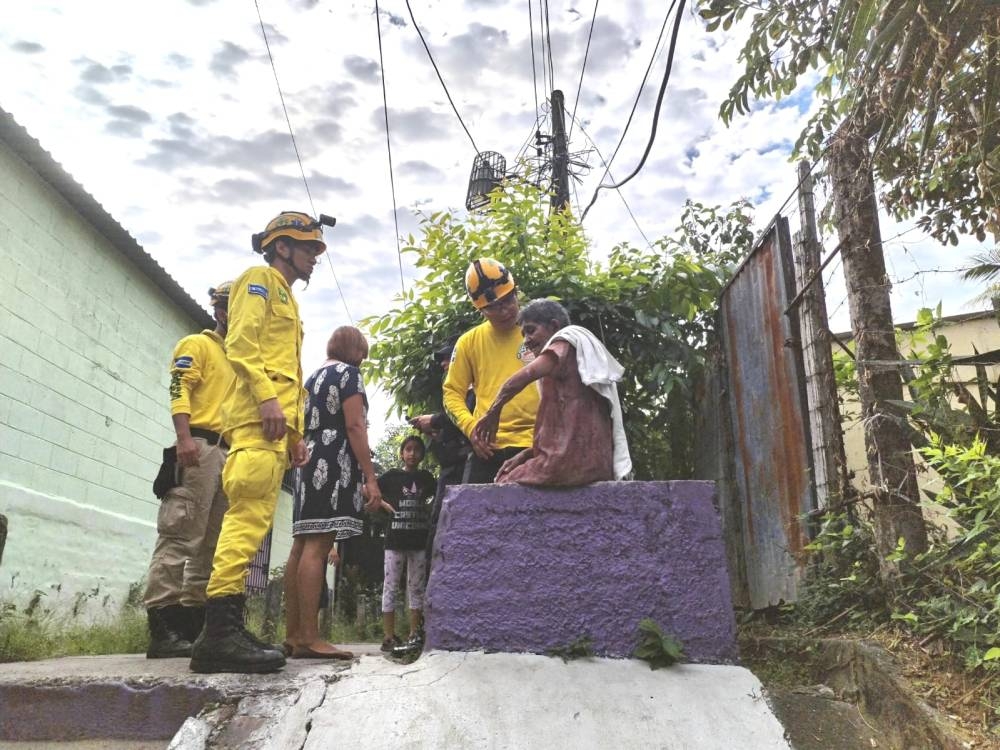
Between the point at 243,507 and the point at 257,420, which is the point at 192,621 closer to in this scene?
the point at 243,507

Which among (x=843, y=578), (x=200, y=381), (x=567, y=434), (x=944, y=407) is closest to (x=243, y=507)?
(x=200, y=381)

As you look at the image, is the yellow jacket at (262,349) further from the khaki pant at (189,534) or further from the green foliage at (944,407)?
the green foliage at (944,407)

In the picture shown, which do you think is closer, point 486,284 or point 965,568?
point 965,568

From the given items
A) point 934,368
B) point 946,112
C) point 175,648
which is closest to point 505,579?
point 175,648

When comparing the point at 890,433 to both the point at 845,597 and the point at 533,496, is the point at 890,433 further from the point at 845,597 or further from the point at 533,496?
the point at 533,496

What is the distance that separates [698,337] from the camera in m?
5.21

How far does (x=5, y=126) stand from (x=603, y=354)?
4568 mm

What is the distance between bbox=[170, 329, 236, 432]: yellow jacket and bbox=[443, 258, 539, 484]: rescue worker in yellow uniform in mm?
1106

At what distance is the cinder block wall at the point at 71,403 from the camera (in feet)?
17.1

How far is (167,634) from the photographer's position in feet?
10.5

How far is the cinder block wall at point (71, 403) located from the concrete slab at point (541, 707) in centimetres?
409

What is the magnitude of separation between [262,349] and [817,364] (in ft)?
8.10

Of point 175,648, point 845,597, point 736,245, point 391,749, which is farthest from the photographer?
point 736,245

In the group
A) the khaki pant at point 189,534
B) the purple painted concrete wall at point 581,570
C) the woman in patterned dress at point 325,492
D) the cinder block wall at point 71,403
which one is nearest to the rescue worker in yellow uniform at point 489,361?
the woman in patterned dress at point 325,492
